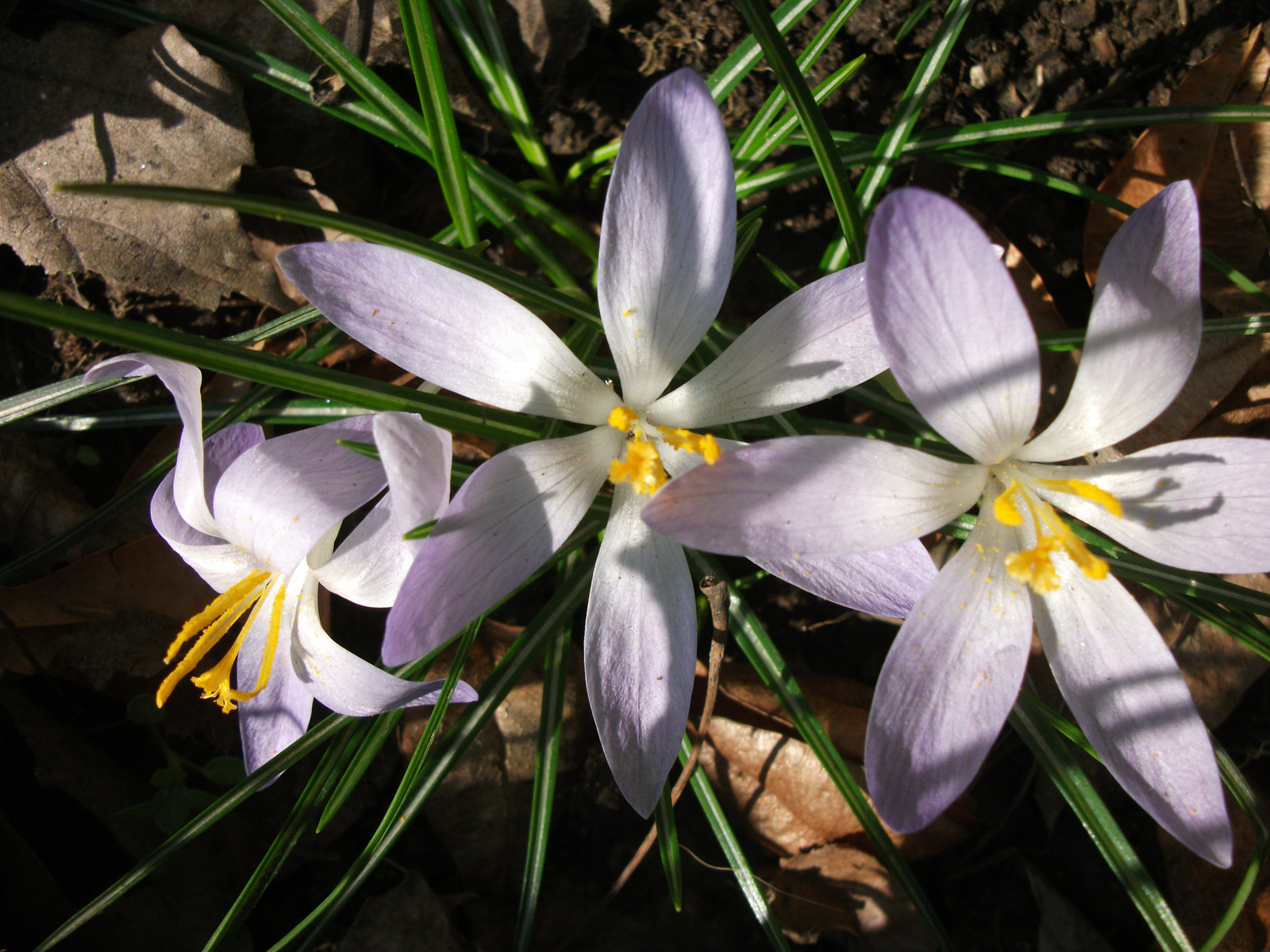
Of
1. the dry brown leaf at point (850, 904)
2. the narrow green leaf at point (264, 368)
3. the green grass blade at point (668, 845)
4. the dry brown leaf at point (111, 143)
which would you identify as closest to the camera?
the narrow green leaf at point (264, 368)

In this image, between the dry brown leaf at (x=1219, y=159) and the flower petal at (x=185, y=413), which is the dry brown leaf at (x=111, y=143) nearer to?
the flower petal at (x=185, y=413)

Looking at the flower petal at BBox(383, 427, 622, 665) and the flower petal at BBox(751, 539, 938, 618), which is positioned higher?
the flower petal at BBox(383, 427, 622, 665)

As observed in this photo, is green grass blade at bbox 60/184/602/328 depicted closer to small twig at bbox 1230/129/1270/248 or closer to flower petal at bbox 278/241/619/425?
flower petal at bbox 278/241/619/425

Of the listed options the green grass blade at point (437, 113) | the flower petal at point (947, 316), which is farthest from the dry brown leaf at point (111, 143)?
the flower petal at point (947, 316)

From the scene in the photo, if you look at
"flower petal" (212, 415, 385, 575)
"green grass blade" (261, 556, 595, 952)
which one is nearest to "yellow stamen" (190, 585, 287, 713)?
"flower petal" (212, 415, 385, 575)

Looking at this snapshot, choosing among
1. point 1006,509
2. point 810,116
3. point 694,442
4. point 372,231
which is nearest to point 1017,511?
point 1006,509

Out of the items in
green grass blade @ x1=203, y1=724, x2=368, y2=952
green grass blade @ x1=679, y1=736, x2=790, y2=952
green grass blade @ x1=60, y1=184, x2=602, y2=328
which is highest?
green grass blade @ x1=60, y1=184, x2=602, y2=328

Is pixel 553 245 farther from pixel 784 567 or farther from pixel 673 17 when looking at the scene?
pixel 784 567

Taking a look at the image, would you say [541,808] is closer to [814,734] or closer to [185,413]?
[814,734]
